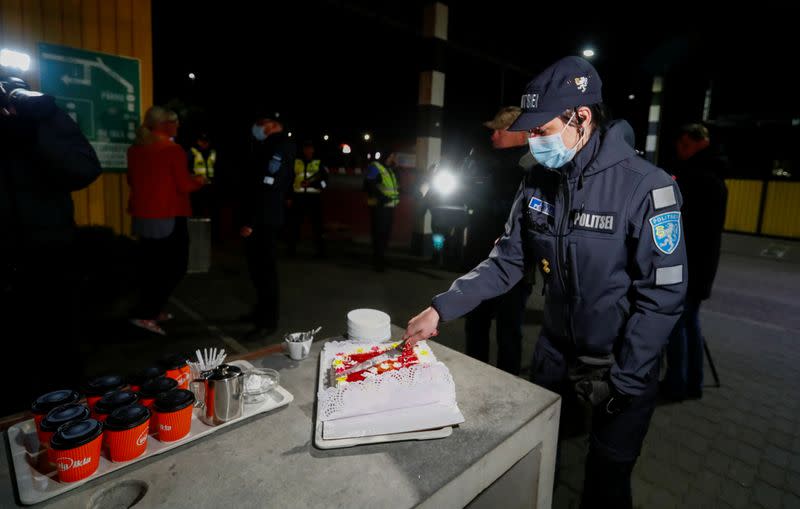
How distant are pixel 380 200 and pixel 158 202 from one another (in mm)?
3701

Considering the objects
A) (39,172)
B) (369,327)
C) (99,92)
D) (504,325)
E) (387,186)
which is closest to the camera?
(369,327)

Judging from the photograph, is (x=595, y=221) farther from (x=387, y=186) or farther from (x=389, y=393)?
(x=387, y=186)

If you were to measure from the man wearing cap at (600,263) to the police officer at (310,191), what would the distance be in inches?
255

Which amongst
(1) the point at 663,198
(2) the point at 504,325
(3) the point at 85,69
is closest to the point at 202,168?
(3) the point at 85,69

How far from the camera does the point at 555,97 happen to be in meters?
1.51

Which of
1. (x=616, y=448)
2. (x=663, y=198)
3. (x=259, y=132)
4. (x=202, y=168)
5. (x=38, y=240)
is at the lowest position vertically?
(x=616, y=448)

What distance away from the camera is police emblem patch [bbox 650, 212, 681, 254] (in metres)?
1.43

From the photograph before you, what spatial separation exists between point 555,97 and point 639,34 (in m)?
8.52

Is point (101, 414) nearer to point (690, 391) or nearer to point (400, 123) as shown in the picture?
point (690, 391)

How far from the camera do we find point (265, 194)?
12.7 feet

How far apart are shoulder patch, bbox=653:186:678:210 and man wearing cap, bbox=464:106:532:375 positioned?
1471mm

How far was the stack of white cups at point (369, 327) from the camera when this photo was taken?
6.01 ft

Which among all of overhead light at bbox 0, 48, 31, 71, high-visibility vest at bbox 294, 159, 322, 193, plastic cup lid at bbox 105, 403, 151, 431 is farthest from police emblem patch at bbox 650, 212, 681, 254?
high-visibility vest at bbox 294, 159, 322, 193

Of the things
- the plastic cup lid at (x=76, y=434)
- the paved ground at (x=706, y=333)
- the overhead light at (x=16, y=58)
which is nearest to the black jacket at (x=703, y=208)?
the paved ground at (x=706, y=333)
